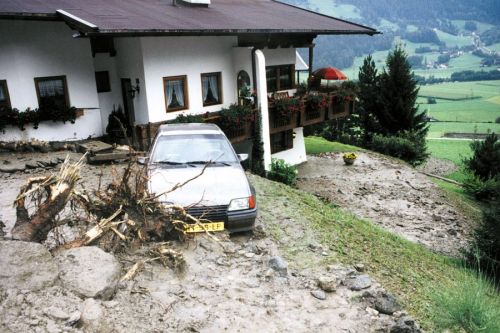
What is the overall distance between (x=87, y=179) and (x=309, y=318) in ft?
26.6

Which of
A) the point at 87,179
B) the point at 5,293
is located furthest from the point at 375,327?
the point at 87,179

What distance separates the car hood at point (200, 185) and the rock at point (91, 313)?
92.3 inches

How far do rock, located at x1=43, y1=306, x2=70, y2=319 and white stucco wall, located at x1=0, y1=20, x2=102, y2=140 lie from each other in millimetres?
10399

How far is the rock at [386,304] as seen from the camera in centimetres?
540

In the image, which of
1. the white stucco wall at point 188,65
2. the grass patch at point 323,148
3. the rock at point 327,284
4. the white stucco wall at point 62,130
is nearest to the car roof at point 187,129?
the rock at point 327,284

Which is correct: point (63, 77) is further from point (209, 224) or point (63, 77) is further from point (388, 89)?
point (388, 89)

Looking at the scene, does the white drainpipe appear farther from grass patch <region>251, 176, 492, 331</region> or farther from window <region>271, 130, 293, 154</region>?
grass patch <region>251, 176, 492, 331</region>

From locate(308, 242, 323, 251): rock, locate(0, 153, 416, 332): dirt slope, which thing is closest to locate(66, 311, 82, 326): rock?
locate(0, 153, 416, 332): dirt slope

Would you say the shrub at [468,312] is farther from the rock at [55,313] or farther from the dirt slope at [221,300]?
the rock at [55,313]

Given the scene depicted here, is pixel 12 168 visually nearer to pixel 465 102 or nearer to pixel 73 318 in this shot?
pixel 73 318

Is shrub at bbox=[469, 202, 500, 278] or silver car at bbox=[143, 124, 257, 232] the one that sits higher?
silver car at bbox=[143, 124, 257, 232]

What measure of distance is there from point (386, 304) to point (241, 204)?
2825 millimetres

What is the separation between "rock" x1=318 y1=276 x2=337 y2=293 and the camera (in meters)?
5.72

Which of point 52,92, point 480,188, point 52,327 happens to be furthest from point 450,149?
point 52,327
